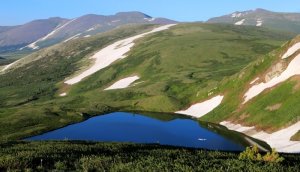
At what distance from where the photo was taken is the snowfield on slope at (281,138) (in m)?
78.6

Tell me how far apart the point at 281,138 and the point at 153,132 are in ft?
118

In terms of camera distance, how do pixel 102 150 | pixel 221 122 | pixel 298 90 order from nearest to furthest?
pixel 102 150 → pixel 298 90 → pixel 221 122

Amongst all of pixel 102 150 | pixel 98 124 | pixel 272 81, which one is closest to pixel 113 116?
pixel 98 124

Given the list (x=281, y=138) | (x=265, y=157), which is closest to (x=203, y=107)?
(x=281, y=138)

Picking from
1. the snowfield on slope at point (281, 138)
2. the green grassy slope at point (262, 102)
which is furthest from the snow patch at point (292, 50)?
the snowfield on slope at point (281, 138)

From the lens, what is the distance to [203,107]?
13362 centimetres

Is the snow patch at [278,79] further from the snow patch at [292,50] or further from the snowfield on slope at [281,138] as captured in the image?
the snowfield on slope at [281,138]

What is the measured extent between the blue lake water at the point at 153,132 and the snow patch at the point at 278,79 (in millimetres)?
16041

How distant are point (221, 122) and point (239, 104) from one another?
8.55 metres

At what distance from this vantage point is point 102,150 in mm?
41000

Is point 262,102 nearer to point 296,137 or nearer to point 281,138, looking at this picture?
point 281,138

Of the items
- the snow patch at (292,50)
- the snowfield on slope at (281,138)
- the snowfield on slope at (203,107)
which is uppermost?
the snow patch at (292,50)

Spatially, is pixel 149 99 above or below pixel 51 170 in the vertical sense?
above

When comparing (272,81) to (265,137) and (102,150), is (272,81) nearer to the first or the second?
(265,137)
